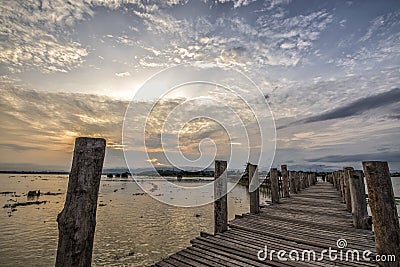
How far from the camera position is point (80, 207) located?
3338mm

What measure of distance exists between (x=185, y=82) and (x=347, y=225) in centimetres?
1125

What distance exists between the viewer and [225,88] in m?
15.7

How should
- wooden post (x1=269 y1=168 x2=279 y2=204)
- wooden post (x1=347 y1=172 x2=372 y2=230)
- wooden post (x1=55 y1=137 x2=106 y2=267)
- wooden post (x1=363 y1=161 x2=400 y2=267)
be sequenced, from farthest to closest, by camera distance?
wooden post (x1=269 y1=168 x2=279 y2=204) < wooden post (x1=347 y1=172 x2=372 y2=230) < wooden post (x1=363 y1=161 x2=400 y2=267) < wooden post (x1=55 y1=137 x2=106 y2=267)

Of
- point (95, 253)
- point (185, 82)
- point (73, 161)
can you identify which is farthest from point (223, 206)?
point (185, 82)

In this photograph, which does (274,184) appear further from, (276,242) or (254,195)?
(276,242)

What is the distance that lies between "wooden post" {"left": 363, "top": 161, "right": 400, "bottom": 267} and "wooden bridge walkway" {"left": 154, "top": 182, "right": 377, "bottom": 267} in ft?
2.45

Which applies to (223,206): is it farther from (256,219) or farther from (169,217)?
(169,217)

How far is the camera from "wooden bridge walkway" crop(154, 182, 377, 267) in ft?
15.2

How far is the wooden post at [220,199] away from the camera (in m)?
6.84

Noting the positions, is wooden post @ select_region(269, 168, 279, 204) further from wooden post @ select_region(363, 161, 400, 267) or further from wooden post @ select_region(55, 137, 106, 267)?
wooden post @ select_region(55, 137, 106, 267)

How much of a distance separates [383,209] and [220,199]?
4128 mm

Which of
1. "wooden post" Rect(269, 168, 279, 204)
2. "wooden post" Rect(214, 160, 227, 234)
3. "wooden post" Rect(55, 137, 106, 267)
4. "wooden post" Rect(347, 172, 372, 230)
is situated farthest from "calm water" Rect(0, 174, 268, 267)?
"wooden post" Rect(347, 172, 372, 230)

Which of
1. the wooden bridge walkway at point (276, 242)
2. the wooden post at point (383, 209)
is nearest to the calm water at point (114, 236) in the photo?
the wooden bridge walkway at point (276, 242)

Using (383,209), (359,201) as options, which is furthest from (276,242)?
(359,201)
